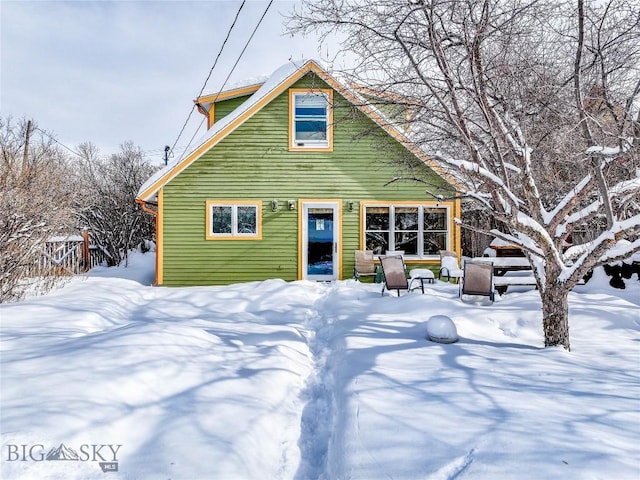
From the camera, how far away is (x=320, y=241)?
33.3ft

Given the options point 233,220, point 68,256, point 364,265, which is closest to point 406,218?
point 364,265

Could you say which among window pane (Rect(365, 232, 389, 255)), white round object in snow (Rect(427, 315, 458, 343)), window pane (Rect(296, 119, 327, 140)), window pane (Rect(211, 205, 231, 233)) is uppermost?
window pane (Rect(296, 119, 327, 140))

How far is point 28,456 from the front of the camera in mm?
2148

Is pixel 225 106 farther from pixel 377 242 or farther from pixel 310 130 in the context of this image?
pixel 377 242

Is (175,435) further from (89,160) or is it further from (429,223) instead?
(89,160)

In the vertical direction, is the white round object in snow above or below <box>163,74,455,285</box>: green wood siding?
below

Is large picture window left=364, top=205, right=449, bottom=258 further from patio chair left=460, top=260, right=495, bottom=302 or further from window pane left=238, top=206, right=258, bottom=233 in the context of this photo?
patio chair left=460, top=260, right=495, bottom=302

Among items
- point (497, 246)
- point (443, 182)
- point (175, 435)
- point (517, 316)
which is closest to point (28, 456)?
point (175, 435)

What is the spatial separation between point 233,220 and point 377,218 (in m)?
4.06

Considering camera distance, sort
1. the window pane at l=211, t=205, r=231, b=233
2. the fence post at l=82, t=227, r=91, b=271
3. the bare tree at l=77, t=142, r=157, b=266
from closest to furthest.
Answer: the window pane at l=211, t=205, r=231, b=233
the fence post at l=82, t=227, r=91, b=271
the bare tree at l=77, t=142, r=157, b=266

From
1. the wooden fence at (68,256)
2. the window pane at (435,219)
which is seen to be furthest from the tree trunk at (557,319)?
the wooden fence at (68,256)

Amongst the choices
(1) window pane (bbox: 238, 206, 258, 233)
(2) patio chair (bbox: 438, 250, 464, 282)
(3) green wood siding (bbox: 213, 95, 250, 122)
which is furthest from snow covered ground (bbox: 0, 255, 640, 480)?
(3) green wood siding (bbox: 213, 95, 250, 122)

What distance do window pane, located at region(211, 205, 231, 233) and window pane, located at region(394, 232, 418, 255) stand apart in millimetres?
4765

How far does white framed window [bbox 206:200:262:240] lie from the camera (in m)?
9.88
